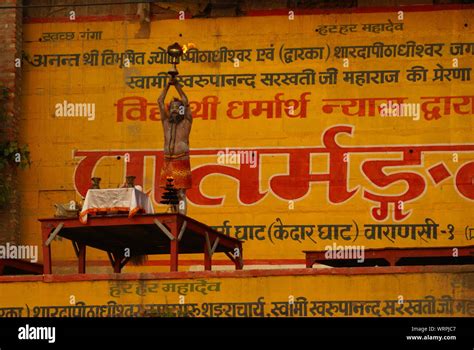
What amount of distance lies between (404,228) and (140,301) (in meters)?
6.39

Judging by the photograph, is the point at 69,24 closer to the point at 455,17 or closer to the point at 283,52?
the point at 283,52

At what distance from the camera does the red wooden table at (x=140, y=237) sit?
2158 centimetres

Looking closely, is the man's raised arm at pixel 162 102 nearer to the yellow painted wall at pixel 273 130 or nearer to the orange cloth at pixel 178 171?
the orange cloth at pixel 178 171

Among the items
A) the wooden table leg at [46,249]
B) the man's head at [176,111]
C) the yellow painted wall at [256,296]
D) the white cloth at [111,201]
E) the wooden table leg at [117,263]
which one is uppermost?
the man's head at [176,111]

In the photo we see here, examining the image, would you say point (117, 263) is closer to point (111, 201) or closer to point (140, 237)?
point (140, 237)

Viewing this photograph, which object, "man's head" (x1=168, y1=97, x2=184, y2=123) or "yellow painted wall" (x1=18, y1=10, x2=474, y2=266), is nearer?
"man's head" (x1=168, y1=97, x2=184, y2=123)

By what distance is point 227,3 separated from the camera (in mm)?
27484

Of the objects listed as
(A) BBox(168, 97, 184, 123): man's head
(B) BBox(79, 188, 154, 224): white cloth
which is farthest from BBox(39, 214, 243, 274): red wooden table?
(A) BBox(168, 97, 184, 123): man's head

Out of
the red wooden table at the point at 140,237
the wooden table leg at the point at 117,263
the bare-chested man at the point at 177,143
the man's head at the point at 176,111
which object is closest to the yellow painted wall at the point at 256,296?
the red wooden table at the point at 140,237

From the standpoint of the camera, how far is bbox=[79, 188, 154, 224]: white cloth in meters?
21.8

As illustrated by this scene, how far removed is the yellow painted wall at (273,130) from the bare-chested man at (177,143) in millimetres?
3196

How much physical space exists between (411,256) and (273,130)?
4.18 meters

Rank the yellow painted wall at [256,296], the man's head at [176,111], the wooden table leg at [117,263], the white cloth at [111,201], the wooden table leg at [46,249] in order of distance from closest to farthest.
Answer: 1. the yellow painted wall at [256,296]
2. the white cloth at [111,201]
3. the wooden table leg at [46,249]
4. the man's head at [176,111]
5. the wooden table leg at [117,263]

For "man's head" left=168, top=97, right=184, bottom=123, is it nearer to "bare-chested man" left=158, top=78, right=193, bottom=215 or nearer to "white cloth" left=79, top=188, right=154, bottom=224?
"bare-chested man" left=158, top=78, right=193, bottom=215
